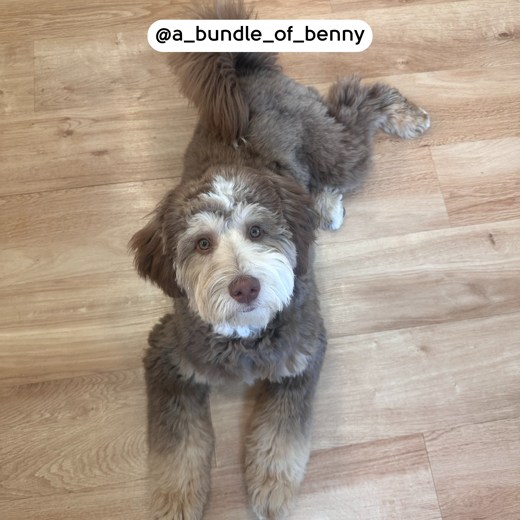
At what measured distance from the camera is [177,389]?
54.4 inches

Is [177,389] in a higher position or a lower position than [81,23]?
lower

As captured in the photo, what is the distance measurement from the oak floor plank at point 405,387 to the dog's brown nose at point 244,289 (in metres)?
0.60

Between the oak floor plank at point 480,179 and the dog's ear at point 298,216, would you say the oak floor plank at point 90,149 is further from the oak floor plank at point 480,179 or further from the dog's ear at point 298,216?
Result: the oak floor plank at point 480,179

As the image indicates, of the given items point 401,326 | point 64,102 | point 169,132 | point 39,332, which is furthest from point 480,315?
point 64,102

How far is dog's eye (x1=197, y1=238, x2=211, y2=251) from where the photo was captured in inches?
43.6

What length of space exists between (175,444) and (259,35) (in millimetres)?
1324

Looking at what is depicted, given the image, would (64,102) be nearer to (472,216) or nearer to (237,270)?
(237,270)

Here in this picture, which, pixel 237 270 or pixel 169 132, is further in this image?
pixel 169 132

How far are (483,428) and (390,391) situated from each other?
0.31 metres

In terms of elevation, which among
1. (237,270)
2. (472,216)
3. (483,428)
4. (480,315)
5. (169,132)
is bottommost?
(483,428)

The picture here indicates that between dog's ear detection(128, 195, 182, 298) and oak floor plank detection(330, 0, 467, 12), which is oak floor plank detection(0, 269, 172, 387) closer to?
dog's ear detection(128, 195, 182, 298)

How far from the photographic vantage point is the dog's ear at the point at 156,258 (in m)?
1.17

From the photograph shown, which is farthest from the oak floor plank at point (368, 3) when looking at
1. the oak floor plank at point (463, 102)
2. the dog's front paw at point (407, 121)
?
the dog's front paw at point (407, 121)

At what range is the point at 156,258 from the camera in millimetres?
1184
